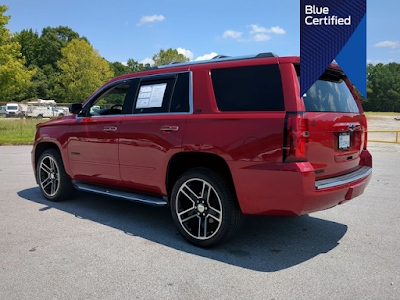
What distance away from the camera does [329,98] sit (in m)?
3.87

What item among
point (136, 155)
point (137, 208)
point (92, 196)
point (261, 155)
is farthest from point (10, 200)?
point (261, 155)

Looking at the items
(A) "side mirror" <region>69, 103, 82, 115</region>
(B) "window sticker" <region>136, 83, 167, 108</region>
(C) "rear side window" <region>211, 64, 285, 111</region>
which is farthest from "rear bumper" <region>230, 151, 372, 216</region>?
(A) "side mirror" <region>69, 103, 82, 115</region>

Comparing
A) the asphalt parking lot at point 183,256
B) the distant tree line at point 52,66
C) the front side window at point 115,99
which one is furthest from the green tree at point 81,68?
the asphalt parking lot at point 183,256

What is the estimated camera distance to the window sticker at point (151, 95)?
4488mm

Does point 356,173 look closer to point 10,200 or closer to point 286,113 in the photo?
point 286,113

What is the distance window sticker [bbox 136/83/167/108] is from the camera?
4.49 m

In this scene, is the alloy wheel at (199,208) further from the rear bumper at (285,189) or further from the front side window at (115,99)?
the front side window at (115,99)

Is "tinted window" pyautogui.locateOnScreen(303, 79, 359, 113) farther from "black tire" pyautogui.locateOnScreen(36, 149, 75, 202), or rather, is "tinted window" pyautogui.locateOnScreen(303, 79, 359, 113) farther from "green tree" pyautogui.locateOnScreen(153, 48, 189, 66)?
"green tree" pyautogui.locateOnScreen(153, 48, 189, 66)

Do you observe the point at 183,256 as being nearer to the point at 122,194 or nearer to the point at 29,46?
the point at 122,194

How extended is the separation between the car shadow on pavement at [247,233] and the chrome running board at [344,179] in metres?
0.77

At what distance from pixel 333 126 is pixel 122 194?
2.73 m

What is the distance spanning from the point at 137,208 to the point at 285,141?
9.94 feet

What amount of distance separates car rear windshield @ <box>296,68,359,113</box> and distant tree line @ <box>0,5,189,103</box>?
3.74m

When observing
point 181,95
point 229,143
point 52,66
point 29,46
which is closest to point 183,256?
point 229,143
